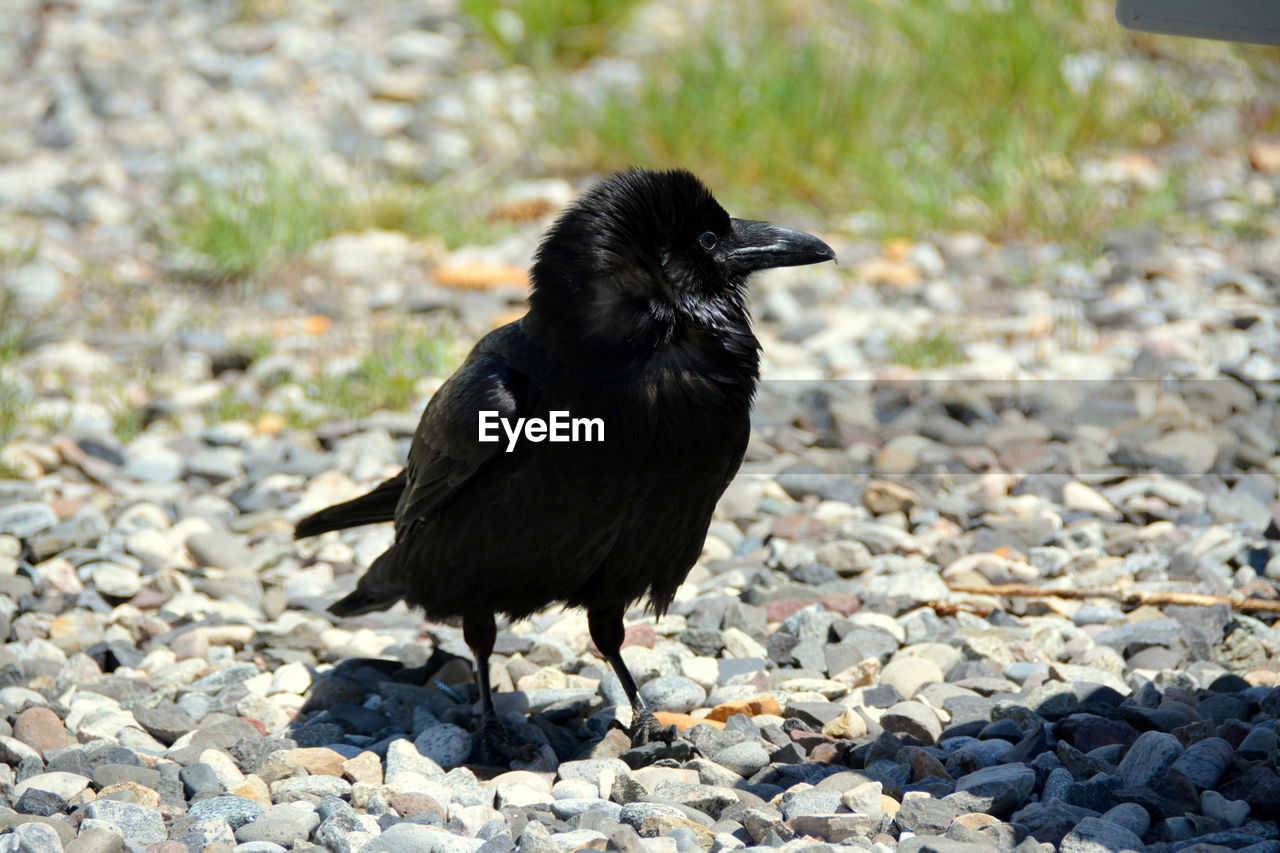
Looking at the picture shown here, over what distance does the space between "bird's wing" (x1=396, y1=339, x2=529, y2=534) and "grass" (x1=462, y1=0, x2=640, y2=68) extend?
6.48m

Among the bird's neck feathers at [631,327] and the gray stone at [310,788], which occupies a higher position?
the bird's neck feathers at [631,327]

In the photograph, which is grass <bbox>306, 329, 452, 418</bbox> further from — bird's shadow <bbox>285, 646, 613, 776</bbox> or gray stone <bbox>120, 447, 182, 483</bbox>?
bird's shadow <bbox>285, 646, 613, 776</bbox>

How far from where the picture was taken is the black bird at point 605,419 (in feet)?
9.95

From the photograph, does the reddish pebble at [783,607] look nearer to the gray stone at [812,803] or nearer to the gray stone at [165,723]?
the gray stone at [812,803]

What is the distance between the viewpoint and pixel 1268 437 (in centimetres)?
468

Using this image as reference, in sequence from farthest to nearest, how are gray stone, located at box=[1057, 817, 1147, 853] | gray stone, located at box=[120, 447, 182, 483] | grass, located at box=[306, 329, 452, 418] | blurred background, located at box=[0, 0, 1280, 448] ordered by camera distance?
blurred background, located at box=[0, 0, 1280, 448] → grass, located at box=[306, 329, 452, 418] → gray stone, located at box=[120, 447, 182, 483] → gray stone, located at box=[1057, 817, 1147, 853]

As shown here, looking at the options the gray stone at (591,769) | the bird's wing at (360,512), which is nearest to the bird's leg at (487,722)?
the gray stone at (591,769)

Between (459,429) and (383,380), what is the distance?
2477mm

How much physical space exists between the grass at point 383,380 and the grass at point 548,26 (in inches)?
168

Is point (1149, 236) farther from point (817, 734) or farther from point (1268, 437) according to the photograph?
point (817, 734)

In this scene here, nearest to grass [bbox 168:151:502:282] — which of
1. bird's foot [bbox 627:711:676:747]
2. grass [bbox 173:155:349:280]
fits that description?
grass [bbox 173:155:349:280]

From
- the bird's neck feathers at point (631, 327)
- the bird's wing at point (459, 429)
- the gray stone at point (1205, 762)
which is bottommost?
the gray stone at point (1205, 762)

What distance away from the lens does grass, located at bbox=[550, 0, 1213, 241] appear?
23.1 feet

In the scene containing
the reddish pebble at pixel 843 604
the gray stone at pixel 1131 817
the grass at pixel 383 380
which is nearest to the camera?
the gray stone at pixel 1131 817
